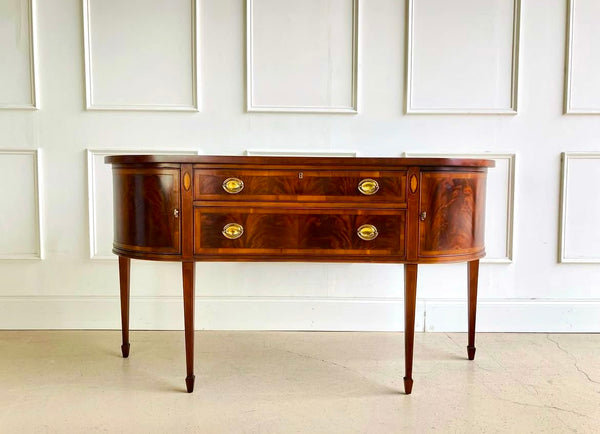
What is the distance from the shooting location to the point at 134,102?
8.46ft

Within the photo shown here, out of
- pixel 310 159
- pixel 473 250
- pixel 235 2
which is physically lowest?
pixel 473 250

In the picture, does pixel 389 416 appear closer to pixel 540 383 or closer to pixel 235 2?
pixel 540 383

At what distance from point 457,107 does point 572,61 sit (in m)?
0.67

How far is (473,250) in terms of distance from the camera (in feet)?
6.49

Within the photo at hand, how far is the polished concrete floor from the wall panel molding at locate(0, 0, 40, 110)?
1.23 metres

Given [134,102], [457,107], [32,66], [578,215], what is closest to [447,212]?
[457,107]

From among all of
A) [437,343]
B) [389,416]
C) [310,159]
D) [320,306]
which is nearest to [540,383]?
[437,343]

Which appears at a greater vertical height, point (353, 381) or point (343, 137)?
point (343, 137)

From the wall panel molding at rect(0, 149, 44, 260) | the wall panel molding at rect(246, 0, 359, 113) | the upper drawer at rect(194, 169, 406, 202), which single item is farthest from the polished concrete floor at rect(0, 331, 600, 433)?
the wall panel molding at rect(246, 0, 359, 113)

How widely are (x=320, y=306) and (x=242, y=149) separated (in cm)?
96

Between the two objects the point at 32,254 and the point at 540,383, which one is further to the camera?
the point at 32,254

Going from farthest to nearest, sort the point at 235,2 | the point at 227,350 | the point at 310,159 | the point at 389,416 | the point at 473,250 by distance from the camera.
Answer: the point at 235,2
the point at 227,350
the point at 473,250
the point at 310,159
the point at 389,416

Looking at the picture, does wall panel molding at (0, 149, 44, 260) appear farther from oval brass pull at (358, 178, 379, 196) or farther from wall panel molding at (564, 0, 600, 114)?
wall panel molding at (564, 0, 600, 114)

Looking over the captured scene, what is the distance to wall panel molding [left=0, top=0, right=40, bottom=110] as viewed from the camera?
2.53 meters
